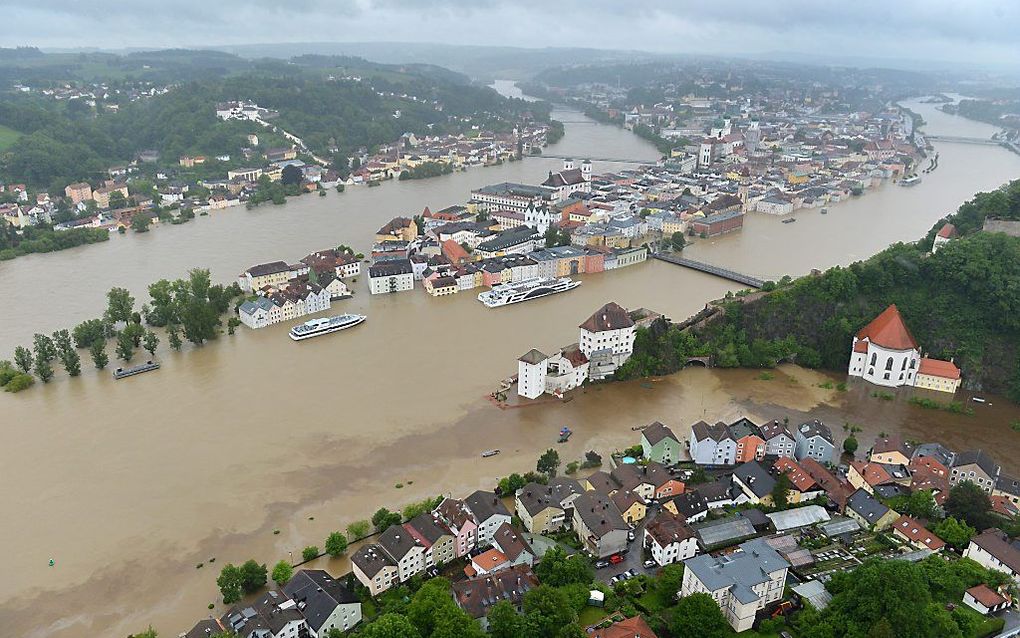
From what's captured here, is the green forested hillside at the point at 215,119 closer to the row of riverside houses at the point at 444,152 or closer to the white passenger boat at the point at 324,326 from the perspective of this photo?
the row of riverside houses at the point at 444,152

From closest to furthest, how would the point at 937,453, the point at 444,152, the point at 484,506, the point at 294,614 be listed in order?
1. the point at 294,614
2. the point at 484,506
3. the point at 937,453
4. the point at 444,152

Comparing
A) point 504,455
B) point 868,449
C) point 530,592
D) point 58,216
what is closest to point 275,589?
point 530,592

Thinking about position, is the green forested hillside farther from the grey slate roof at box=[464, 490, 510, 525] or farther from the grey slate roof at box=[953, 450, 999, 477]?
the grey slate roof at box=[953, 450, 999, 477]

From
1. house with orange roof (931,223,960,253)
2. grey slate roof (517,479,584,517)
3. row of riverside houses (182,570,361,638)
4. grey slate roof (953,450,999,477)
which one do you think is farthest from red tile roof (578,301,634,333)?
house with orange roof (931,223,960,253)

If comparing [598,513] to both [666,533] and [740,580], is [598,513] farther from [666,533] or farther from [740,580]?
[740,580]

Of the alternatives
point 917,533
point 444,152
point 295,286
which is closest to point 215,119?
point 444,152

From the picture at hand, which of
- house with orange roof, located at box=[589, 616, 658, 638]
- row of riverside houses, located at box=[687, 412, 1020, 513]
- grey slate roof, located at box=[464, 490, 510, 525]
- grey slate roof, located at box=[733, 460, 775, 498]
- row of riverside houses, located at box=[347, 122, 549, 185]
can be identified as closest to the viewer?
house with orange roof, located at box=[589, 616, 658, 638]

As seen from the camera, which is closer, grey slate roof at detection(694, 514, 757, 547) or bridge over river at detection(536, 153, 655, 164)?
grey slate roof at detection(694, 514, 757, 547)
